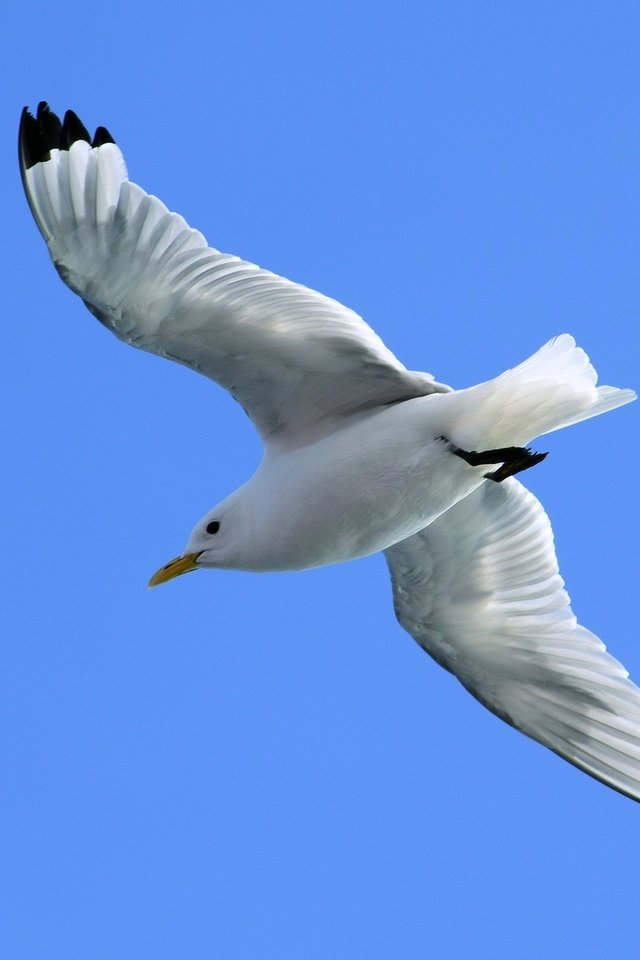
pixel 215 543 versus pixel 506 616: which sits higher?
pixel 215 543

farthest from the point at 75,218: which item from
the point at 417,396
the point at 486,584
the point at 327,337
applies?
the point at 486,584

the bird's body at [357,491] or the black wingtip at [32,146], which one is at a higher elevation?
the black wingtip at [32,146]

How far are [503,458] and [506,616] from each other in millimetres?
1427

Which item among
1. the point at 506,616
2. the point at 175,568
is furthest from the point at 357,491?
the point at 506,616

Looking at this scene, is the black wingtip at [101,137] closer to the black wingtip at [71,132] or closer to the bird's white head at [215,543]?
the black wingtip at [71,132]

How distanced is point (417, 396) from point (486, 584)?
1350 millimetres

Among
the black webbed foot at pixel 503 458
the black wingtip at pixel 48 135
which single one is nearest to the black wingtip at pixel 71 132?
the black wingtip at pixel 48 135

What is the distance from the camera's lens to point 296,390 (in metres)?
7.07

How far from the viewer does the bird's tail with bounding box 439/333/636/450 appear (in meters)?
6.67

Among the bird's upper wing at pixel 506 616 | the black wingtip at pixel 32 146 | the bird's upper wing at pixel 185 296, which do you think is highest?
the black wingtip at pixel 32 146

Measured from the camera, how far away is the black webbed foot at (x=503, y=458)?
6781 mm

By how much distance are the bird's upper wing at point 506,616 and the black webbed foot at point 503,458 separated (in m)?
0.79

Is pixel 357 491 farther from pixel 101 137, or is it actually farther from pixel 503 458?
pixel 101 137

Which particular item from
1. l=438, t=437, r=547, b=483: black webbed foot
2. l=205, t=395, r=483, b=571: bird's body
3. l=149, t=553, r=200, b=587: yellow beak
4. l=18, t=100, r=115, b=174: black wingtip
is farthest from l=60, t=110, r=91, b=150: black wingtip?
l=438, t=437, r=547, b=483: black webbed foot
